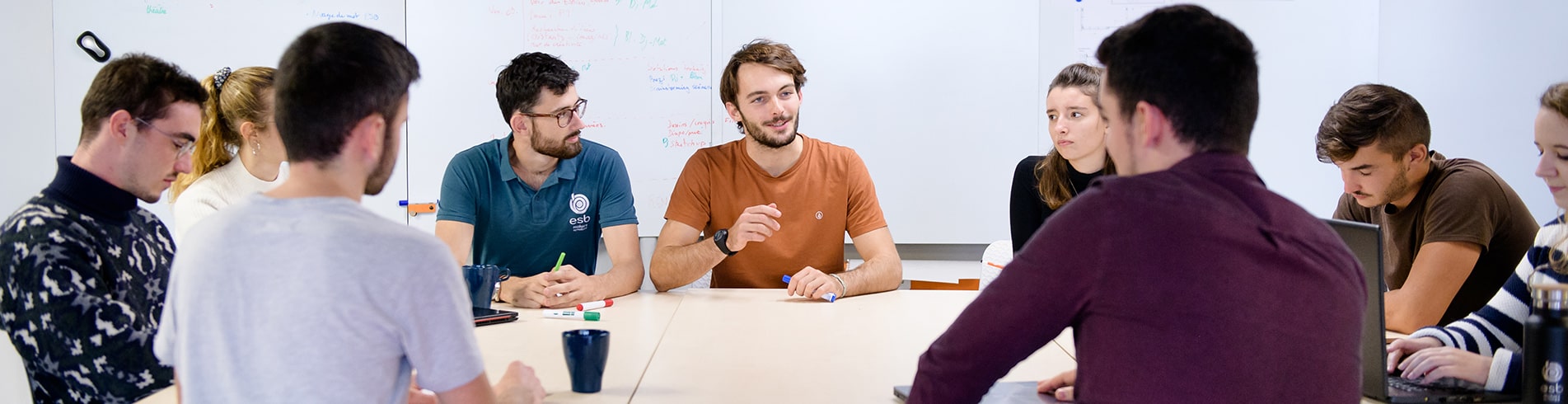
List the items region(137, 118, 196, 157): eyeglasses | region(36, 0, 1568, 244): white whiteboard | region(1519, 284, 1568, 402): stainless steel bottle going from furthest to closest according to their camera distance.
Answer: region(36, 0, 1568, 244): white whiteboard → region(137, 118, 196, 157): eyeglasses → region(1519, 284, 1568, 402): stainless steel bottle

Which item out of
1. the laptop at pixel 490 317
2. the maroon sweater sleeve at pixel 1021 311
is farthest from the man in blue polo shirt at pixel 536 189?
the maroon sweater sleeve at pixel 1021 311

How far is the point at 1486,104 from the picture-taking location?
342cm

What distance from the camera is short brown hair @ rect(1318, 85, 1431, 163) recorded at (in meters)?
2.13

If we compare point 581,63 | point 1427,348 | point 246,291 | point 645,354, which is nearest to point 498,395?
point 246,291

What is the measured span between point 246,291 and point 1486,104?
12.7ft

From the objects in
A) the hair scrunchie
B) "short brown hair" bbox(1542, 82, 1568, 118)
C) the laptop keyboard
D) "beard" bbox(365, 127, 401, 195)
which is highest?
the hair scrunchie

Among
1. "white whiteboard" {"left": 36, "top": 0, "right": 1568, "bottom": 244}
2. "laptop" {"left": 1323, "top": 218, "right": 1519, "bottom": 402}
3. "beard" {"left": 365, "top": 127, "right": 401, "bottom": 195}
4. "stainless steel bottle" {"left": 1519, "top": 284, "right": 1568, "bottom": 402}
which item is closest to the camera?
"beard" {"left": 365, "top": 127, "right": 401, "bottom": 195}

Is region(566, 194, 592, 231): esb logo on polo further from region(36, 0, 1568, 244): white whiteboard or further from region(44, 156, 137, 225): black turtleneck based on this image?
region(44, 156, 137, 225): black turtleneck

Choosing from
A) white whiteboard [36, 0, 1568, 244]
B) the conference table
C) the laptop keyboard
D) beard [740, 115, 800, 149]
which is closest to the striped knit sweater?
the laptop keyboard

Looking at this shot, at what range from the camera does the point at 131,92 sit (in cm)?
163

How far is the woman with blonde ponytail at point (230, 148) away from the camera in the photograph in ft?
8.01

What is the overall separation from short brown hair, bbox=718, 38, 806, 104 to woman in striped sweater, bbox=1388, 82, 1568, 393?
178 cm

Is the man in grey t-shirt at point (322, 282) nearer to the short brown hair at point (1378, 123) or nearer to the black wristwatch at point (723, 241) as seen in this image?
the black wristwatch at point (723, 241)

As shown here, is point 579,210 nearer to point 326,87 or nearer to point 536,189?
point 536,189
